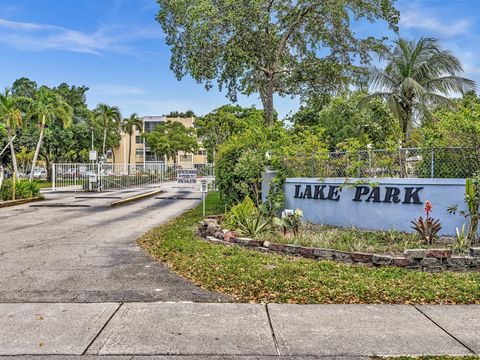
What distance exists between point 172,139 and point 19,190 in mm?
45221

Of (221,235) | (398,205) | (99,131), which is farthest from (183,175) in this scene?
(99,131)

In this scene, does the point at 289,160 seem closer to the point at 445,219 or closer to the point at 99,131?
the point at 445,219

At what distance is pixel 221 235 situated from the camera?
1025 cm

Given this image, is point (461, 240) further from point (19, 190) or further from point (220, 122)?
point (220, 122)

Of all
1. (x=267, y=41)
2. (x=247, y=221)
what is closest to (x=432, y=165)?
(x=247, y=221)

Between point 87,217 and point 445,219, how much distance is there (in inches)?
473

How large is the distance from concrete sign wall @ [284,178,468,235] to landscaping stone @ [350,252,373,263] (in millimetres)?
2452

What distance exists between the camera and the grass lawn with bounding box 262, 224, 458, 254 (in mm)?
8367

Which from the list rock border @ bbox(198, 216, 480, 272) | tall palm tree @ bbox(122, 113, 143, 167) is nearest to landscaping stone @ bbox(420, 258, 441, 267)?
rock border @ bbox(198, 216, 480, 272)

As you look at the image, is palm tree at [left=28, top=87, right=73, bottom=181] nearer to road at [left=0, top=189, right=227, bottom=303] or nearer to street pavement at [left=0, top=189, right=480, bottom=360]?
road at [left=0, top=189, right=227, bottom=303]

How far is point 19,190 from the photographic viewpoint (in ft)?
75.7

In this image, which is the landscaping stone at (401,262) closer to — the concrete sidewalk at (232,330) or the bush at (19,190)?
the concrete sidewalk at (232,330)

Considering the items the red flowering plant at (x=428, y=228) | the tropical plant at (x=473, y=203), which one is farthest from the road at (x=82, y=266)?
the tropical plant at (x=473, y=203)

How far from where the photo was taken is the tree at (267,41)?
1889 cm
